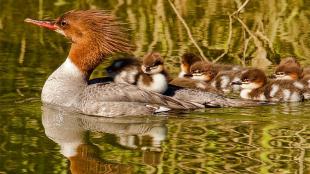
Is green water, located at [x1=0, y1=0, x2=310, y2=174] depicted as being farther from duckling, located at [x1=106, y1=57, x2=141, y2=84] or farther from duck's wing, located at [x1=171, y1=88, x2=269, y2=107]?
duckling, located at [x1=106, y1=57, x2=141, y2=84]

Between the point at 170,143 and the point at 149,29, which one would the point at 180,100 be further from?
the point at 149,29

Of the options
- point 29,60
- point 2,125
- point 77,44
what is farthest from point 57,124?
point 29,60

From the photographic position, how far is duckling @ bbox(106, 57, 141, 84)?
950 cm

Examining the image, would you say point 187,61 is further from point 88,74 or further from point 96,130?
point 96,130

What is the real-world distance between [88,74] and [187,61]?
129cm

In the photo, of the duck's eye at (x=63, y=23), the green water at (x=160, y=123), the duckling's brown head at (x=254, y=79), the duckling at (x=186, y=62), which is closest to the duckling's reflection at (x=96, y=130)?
the green water at (x=160, y=123)

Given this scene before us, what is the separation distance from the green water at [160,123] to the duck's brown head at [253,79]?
19.1 inches

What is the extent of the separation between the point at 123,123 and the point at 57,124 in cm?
54

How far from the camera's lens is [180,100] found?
30.3 feet

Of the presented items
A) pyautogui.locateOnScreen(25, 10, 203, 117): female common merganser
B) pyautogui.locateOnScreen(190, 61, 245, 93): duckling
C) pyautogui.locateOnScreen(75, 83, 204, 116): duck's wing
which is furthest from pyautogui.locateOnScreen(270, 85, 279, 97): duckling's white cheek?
pyautogui.locateOnScreen(75, 83, 204, 116): duck's wing

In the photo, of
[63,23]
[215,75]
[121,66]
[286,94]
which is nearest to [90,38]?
[63,23]

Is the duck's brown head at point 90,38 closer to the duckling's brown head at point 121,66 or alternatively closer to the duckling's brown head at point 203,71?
the duckling's brown head at point 121,66

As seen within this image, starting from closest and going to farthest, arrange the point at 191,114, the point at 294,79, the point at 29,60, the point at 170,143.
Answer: the point at 170,143 → the point at 191,114 → the point at 294,79 → the point at 29,60

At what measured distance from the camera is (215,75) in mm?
10188
